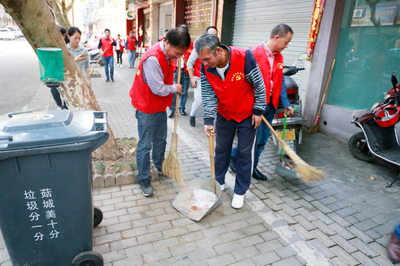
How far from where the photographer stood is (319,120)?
5836 mm

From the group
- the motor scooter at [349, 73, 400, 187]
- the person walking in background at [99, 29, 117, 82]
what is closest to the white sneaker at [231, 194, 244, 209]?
the motor scooter at [349, 73, 400, 187]

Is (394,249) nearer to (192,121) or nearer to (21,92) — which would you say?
(192,121)

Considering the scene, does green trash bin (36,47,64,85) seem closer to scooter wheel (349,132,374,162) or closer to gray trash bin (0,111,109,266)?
gray trash bin (0,111,109,266)

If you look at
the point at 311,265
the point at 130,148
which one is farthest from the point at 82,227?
the point at 130,148

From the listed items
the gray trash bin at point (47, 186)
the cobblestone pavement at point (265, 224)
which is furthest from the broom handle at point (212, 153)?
the gray trash bin at point (47, 186)

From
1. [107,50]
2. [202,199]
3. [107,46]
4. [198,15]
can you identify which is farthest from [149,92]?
[198,15]

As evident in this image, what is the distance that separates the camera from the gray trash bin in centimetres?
184

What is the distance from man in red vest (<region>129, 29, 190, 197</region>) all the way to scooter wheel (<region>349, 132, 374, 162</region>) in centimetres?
319

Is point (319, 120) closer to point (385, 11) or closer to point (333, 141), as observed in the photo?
point (333, 141)

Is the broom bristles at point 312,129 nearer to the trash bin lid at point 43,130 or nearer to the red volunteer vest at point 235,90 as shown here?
the red volunteer vest at point 235,90

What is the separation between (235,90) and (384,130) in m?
2.83

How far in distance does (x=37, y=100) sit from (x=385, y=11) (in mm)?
8613

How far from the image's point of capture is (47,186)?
1952mm

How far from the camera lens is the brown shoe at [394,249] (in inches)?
98.0
